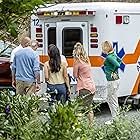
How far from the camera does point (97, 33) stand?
44.8 feet

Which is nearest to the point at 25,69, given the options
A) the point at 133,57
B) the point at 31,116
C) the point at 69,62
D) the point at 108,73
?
the point at 108,73

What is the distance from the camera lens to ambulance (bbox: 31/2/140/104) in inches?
535

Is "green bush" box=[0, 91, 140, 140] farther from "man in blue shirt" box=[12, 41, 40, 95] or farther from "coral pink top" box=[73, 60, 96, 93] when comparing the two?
"man in blue shirt" box=[12, 41, 40, 95]

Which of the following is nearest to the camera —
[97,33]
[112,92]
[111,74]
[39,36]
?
[111,74]

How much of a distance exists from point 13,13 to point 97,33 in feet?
29.0

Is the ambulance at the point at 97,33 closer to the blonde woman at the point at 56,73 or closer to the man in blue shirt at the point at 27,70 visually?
the man in blue shirt at the point at 27,70

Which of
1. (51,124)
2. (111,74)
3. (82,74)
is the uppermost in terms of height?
(51,124)

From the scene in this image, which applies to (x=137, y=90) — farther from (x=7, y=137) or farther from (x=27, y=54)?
(x=7, y=137)

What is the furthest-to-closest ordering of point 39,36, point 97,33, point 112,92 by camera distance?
1. point 39,36
2. point 97,33
3. point 112,92

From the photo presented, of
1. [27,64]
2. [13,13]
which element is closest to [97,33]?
[27,64]

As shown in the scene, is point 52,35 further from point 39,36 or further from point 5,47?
point 5,47

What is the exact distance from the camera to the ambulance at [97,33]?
13.6 meters

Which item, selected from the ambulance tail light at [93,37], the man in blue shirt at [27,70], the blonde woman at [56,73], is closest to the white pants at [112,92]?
the blonde woman at [56,73]

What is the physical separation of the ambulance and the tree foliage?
324 inches
